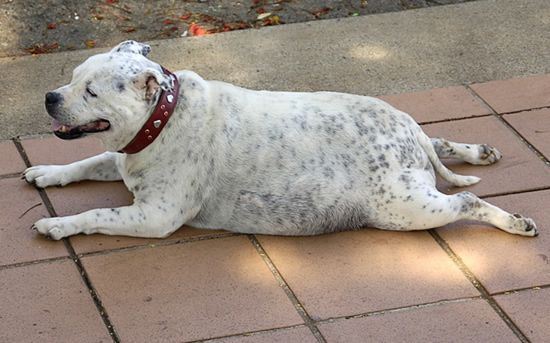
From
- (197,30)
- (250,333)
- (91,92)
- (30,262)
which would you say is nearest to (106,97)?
(91,92)

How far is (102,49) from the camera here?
6.46 m

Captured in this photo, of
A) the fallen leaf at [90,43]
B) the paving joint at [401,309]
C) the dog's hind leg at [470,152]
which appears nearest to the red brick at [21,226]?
the paving joint at [401,309]

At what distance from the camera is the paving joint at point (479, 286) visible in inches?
167

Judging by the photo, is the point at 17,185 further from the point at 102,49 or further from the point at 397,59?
the point at 397,59

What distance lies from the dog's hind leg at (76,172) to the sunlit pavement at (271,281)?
45 millimetres

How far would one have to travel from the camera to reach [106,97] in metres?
4.40

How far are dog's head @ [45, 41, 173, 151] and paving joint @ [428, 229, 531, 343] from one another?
1405mm

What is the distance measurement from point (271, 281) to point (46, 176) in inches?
50.5

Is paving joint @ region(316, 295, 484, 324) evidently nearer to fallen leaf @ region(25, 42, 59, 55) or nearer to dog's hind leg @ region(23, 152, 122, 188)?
dog's hind leg @ region(23, 152, 122, 188)

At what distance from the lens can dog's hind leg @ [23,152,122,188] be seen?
199 inches

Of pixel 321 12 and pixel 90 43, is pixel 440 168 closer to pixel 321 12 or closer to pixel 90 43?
pixel 321 12

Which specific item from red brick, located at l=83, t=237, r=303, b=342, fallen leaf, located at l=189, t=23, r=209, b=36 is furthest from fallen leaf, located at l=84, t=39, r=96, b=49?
red brick, located at l=83, t=237, r=303, b=342

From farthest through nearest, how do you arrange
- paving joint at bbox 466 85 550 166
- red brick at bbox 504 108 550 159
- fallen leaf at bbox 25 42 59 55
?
fallen leaf at bbox 25 42 59 55 → red brick at bbox 504 108 550 159 → paving joint at bbox 466 85 550 166

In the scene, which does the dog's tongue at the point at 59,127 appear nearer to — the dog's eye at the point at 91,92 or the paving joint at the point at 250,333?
the dog's eye at the point at 91,92
